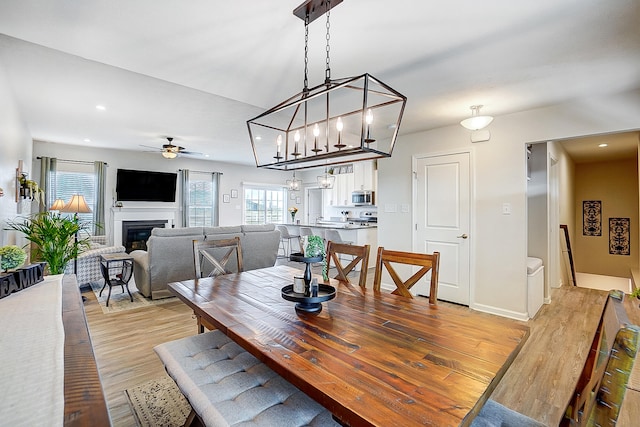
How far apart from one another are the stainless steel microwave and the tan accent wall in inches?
171

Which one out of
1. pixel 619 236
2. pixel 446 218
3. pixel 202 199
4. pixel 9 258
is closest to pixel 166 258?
pixel 9 258

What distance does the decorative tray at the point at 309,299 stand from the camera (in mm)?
1460

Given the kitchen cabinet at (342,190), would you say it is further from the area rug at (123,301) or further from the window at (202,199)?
the area rug at (123,301)

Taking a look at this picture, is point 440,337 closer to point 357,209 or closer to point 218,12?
point 218,12

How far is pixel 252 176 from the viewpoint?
879 cm

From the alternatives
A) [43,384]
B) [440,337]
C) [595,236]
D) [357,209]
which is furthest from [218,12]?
[595,236]

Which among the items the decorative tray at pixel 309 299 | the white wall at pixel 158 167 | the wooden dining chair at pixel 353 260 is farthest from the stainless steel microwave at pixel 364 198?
the decorative tray at pixel 309 299

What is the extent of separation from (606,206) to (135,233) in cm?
1033

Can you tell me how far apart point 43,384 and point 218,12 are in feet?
6.30

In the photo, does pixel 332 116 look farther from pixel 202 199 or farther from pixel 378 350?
pixel 202 199

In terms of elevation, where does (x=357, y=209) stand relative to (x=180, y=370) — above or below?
above

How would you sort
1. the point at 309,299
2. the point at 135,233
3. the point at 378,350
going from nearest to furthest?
the point at 378,350 → the point at 309,299 → the point at 135,233

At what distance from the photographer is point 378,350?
1.14 meters

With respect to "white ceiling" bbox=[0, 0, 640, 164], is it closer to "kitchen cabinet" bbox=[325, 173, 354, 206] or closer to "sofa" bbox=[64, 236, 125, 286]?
"sofa" bbox=[64, 236, 125, 286]
